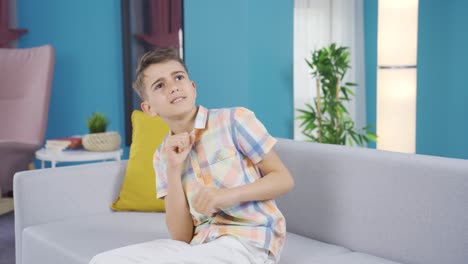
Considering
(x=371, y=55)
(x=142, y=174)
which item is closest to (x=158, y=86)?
(x=142, y=174)

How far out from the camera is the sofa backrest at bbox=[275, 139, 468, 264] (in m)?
1.81

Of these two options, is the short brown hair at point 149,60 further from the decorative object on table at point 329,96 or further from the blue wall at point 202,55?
the decorative object on table at point 329,96

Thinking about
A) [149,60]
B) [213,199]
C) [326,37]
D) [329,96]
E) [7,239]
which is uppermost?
[326,37]

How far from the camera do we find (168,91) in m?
1.83

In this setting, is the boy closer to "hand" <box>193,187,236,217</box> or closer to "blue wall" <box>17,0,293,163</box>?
→ "hand" <box>193,187,236,217</box>

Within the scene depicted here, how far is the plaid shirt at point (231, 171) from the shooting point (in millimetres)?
1791

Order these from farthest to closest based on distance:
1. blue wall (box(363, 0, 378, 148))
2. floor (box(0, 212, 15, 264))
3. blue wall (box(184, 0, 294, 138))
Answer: blue wall (box(363, 0, 378, 148)) → blue wall (box(184, 0, 294, 138)) → floor (box(0, 212, 15, 264))

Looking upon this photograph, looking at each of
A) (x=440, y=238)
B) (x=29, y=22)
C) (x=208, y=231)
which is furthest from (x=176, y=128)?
(x=29, y=22)

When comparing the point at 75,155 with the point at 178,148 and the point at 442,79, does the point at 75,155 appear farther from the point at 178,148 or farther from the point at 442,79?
the point at 442,79

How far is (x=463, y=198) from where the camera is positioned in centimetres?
178

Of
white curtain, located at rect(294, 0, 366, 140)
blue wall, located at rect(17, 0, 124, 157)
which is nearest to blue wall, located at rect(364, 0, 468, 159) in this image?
white curtain, located at rect(294, 0, 366, 140)

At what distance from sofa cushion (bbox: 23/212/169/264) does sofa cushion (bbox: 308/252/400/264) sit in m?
0.62

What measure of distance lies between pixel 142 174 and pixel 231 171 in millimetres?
917

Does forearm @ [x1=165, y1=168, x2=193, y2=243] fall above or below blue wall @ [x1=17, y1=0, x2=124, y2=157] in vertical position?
below
